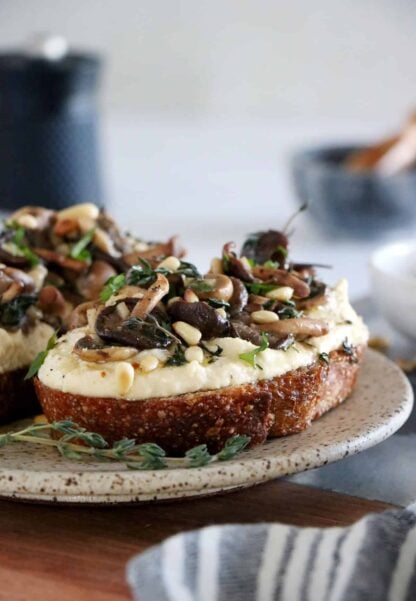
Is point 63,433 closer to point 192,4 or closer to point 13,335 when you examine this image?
point 13,335

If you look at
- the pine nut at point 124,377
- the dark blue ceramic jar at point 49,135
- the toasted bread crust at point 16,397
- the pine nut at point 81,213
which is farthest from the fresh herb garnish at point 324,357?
the dark blue ceramic jar at point 49,135

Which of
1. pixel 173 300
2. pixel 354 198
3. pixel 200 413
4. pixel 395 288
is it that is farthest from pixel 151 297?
pixel 354 198

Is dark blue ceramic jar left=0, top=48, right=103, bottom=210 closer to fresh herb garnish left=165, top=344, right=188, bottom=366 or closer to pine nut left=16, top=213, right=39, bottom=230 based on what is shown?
pine nut left=16, top=213, right=39, bottom=230

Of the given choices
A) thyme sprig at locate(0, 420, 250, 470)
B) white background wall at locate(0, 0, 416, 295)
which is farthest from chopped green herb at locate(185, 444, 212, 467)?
white background wall at locate(0, 0, 416, 295)

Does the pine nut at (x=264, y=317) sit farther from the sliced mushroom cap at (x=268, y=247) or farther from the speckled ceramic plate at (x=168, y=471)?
the sliced mushroom cap at (x=268, y=247)

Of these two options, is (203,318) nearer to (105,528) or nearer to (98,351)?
(98,351)
